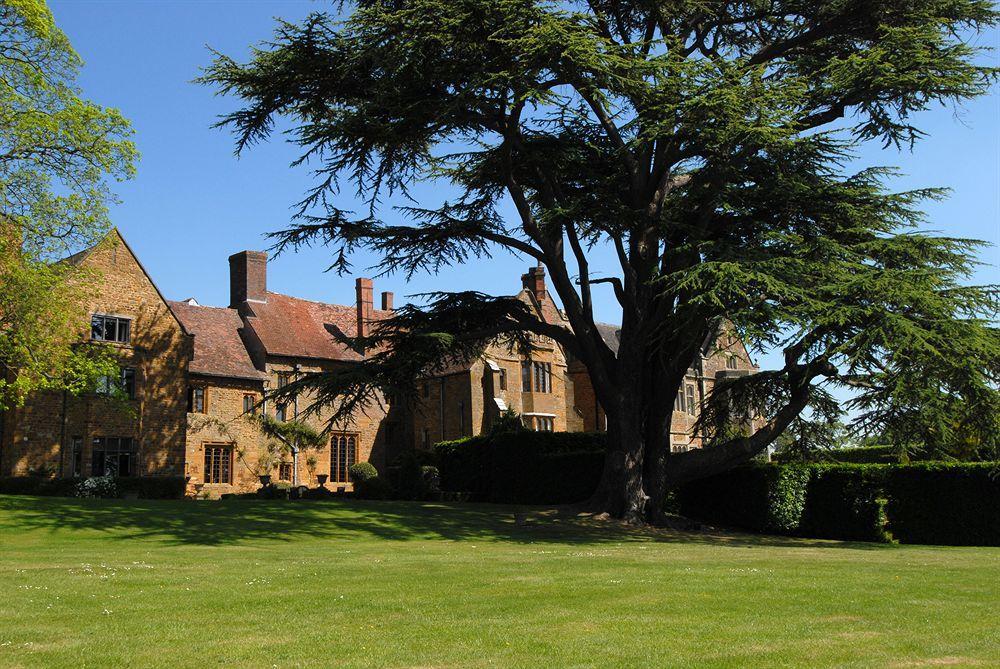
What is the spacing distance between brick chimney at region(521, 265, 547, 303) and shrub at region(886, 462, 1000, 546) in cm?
2622

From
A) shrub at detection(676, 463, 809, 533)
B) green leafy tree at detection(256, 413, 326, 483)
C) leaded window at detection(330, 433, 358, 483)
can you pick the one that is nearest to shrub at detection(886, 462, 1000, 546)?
shrub at detection(676, 463, 809, 533)

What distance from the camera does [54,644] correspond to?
8047 millimetres

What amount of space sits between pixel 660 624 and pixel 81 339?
32.7m

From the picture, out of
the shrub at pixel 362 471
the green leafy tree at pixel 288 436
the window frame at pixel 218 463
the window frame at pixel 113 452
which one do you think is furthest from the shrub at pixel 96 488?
the shrub at pixel 362 471

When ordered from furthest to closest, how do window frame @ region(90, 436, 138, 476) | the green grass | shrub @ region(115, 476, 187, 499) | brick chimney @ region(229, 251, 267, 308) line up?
brick chimney @ region(229, 251, 267, 308)
window frame @ region(90, 436, 138, 476)
shrub @ region(115, 476, 187, 499)
the green grass

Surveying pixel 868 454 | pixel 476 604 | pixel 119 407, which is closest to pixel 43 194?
pixel 119 407

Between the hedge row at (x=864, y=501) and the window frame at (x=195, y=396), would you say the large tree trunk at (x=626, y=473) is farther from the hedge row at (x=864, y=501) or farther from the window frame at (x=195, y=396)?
the window frame at (x=195, y=396)

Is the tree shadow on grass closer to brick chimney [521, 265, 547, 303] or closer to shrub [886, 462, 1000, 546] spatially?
shrub [886, 462, 1000, 546]

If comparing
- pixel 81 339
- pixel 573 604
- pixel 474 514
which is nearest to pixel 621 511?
pixel 474 514

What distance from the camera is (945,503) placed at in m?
24.7

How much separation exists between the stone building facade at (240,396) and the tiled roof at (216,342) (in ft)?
0.23

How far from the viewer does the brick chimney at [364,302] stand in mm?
51125

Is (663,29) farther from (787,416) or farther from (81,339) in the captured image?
(81,339)

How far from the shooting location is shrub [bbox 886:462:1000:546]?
24.1 meters
